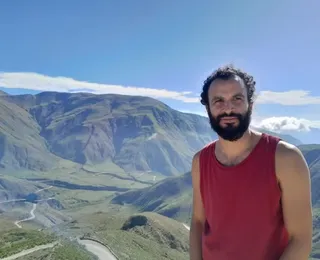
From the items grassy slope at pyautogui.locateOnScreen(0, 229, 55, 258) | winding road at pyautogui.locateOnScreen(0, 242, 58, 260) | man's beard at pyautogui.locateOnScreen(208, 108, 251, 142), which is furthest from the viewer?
grassy slope at pyautogui.locateOnScreen(0, 229, 55, 258)

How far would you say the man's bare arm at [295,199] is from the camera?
421 centimetres

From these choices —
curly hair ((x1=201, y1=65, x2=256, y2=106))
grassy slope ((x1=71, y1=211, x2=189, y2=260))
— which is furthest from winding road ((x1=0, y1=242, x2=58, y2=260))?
curly hair ((x1=201, y1=65, x2=256, y2=106))

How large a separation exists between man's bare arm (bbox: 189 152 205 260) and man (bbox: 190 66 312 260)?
199 millimetres

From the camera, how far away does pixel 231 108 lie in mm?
4676

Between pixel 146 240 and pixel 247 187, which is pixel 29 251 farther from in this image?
pixel 247 187

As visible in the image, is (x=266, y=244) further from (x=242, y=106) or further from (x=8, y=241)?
(x=8, y=241)

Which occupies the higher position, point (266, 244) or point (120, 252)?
point (266, 244)

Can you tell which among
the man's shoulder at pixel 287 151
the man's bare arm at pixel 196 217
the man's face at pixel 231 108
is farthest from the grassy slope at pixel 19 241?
the man's shoulder at pixel 287 151

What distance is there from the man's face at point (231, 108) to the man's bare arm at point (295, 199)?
0.55 metres

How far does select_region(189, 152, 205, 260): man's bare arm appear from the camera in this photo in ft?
17.3

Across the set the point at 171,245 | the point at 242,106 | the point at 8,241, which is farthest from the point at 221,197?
the point at 171,245

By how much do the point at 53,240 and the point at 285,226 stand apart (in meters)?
78.9

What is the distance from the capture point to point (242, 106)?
4691mm

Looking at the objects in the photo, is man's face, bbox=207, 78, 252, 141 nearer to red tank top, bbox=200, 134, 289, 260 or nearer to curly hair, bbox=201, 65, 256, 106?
curly hair, bbox=201, 65, 256, 106
